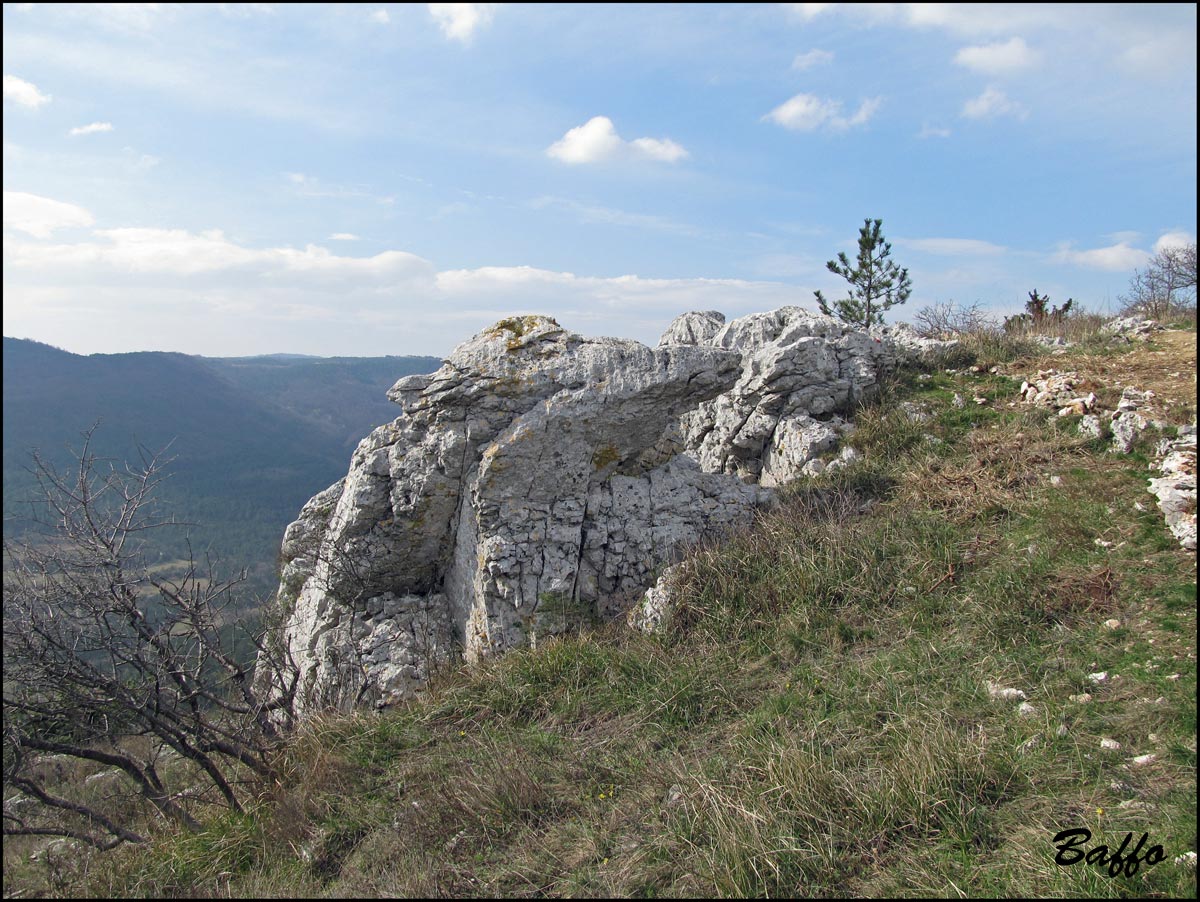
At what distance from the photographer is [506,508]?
657 centimetres

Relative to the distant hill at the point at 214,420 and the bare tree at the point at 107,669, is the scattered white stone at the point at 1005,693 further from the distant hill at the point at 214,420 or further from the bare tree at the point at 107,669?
the distant hill at the point at 214,420

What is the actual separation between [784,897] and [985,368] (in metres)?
8.09

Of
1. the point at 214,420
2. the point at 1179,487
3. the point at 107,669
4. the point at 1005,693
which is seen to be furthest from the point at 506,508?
the point at 214,420

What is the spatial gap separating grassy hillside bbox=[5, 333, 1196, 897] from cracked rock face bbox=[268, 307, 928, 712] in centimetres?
68

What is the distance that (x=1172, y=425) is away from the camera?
629cm

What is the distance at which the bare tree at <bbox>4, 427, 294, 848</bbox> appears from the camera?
4.62 meters

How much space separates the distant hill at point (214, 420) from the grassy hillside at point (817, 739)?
164 feet

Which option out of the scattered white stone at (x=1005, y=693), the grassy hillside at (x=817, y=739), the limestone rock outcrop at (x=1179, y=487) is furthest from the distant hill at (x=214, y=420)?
the scattered white stone at (x=1005, y=693)

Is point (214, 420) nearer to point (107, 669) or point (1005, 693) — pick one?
point (107, 669)

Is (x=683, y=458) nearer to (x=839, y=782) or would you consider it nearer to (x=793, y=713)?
(x=793, y=713)

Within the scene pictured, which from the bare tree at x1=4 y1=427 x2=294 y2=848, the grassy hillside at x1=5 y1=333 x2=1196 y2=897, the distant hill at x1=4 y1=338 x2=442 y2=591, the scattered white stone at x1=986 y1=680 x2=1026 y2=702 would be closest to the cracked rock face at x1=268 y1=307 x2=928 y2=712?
the grassy hillside at x1=5 y1=333 x2=1196 y2=897

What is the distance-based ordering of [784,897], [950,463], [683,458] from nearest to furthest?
[784,897]
[950,463]
[683,458]

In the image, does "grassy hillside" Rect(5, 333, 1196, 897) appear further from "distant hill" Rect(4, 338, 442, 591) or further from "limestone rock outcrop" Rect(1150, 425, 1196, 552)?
"distant hill" Rect(4, 338, 442, 591)

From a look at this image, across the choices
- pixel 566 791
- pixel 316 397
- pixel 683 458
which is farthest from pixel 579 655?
pixel 316 397
